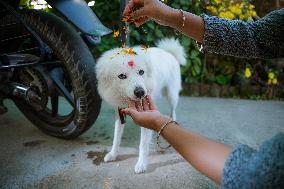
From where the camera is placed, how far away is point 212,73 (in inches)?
197

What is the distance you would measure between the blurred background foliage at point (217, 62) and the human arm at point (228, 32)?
2.82 m

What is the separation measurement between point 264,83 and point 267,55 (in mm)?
3158

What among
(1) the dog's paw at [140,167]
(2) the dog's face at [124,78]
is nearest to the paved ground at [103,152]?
(1) the dog's paw at [140,167]

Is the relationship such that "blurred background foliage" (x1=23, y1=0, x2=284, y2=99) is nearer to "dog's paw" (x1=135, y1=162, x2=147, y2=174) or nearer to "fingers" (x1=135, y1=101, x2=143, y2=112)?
"dog's paw" (x1=135, y1=162, x2=147, y2=174)

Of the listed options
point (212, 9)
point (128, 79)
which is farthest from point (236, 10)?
point (128, 79)

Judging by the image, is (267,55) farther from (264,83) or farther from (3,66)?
(264,83)

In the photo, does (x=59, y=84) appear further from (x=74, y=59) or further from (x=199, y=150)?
(x=199, y=150)

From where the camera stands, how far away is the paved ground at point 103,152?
93.7 inches

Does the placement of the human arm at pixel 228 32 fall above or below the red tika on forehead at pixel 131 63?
above

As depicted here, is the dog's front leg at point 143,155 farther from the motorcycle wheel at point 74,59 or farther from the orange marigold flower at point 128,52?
the orange marigold flower at point 128,52

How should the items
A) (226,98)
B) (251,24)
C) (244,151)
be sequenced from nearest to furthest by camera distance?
(244,151) → (251,24) → (226,98)

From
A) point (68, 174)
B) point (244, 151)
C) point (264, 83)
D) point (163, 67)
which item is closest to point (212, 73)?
point (264, 83)

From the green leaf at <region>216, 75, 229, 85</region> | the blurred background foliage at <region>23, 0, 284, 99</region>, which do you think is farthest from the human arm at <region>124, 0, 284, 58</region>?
the green leaf at <region>216, 75, 229, 85</region>

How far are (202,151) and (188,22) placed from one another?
0.87 metres
